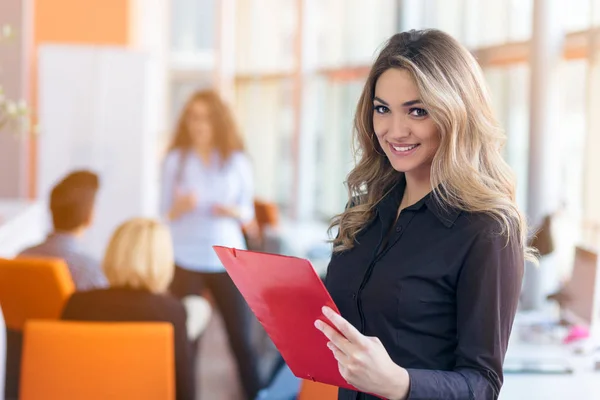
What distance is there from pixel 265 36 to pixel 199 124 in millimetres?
5484

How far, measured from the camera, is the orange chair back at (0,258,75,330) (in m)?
3.48

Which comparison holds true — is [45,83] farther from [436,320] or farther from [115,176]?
[436,320]

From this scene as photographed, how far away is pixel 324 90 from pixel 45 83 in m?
2.98

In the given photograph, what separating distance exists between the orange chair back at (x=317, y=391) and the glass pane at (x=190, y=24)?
10.4 meters

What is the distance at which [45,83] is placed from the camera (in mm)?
6711

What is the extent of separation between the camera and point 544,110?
419 centimetres

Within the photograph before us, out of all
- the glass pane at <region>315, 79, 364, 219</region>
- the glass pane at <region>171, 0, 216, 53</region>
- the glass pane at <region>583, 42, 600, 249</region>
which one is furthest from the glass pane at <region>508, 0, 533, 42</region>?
the glass pane at <region>171, 0, 216, 53</region>

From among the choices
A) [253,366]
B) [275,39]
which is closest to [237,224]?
[253,366]

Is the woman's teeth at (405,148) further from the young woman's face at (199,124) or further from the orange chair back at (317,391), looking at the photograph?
the young woman's face at (199,124)

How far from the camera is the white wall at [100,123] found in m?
6.71

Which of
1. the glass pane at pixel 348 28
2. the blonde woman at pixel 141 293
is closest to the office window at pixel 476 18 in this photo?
the glass pane at pixel 348 28

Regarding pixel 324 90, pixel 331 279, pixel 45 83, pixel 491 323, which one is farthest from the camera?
pixel 324 90

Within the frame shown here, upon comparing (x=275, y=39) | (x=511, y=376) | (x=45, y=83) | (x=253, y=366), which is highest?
(x=275, y=39)

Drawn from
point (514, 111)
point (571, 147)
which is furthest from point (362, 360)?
point (514, 111)
